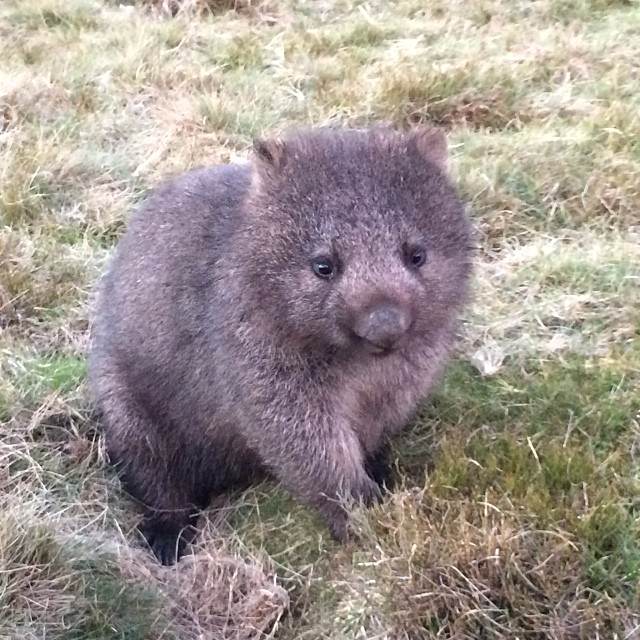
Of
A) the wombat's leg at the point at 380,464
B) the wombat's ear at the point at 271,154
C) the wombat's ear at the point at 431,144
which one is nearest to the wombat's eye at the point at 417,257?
the wombat's ear at the point at 431,144

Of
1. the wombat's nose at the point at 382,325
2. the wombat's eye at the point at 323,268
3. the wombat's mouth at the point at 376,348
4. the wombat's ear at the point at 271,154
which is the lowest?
the wombat's mouth at the point at 376,348

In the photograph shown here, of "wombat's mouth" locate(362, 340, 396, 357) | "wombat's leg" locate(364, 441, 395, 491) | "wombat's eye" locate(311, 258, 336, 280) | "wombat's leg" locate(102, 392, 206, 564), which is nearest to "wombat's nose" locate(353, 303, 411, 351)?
"wombat's mouth" locate(362, 340, 396, 357)

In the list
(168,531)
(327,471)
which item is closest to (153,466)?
(168,531)

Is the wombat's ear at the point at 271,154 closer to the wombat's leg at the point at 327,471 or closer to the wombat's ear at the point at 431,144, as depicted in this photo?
the wombat's ear at the point at 431,144

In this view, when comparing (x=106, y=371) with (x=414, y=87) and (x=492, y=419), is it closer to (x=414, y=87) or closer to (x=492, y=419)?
(x=492, y=419)

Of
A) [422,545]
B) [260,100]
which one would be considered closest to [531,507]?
[422,545]

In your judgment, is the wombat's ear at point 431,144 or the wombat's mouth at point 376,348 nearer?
the wombat's mouth at point 376,348

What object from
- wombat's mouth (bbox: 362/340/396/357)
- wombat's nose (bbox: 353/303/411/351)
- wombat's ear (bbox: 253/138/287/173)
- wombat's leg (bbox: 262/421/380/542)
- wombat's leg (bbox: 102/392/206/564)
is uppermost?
wombat's ear (bbox: 253/138/287/173)

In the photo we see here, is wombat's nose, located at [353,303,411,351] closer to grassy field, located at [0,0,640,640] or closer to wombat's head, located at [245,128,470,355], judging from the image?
wombat's head, located at [245,128,470,355]
